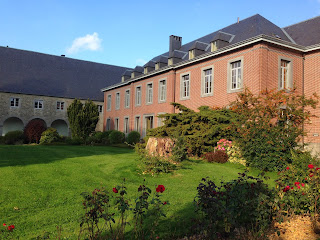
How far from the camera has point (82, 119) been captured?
79.4 feet

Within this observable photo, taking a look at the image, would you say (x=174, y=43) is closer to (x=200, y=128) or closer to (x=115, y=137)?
(x=115, y=137)

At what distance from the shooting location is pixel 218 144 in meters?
13.7

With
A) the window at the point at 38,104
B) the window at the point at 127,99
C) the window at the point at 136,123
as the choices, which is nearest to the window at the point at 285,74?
the window at the point at 136,123

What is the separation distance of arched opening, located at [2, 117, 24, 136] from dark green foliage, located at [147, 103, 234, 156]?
2487 centimetres

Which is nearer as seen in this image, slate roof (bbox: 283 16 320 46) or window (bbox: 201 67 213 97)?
slate roof (bbox: 283 16 320 46)

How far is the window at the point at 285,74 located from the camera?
1688cm

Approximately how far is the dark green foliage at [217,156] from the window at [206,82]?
6.84 meters

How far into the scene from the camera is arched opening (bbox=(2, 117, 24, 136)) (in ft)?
112

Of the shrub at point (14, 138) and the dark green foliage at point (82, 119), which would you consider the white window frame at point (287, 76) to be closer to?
the dark green foliage at point (82, 119)

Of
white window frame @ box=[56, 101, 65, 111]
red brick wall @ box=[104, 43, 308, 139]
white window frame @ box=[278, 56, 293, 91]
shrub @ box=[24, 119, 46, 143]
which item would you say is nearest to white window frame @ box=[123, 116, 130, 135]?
red brick wall @ box=[104, 43, 308, 139]

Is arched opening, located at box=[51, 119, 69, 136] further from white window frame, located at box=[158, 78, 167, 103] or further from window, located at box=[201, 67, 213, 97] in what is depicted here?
window, located at box=[201, 67, 213, 97]

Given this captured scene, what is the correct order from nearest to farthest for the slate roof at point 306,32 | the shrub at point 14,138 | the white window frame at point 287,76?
the white window frame at point 287,76
the slate roof at point 306,32
the shrub at point 14,138

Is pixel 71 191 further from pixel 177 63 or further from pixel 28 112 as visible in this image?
pixel 28 112

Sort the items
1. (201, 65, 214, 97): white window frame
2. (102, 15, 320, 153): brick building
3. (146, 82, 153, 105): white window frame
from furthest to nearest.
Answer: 1. (146, 82, 153, 105): white window frame
2. (201, 65, 214, 97): white window frame
3. (102, 15, 320, 153): brick building
